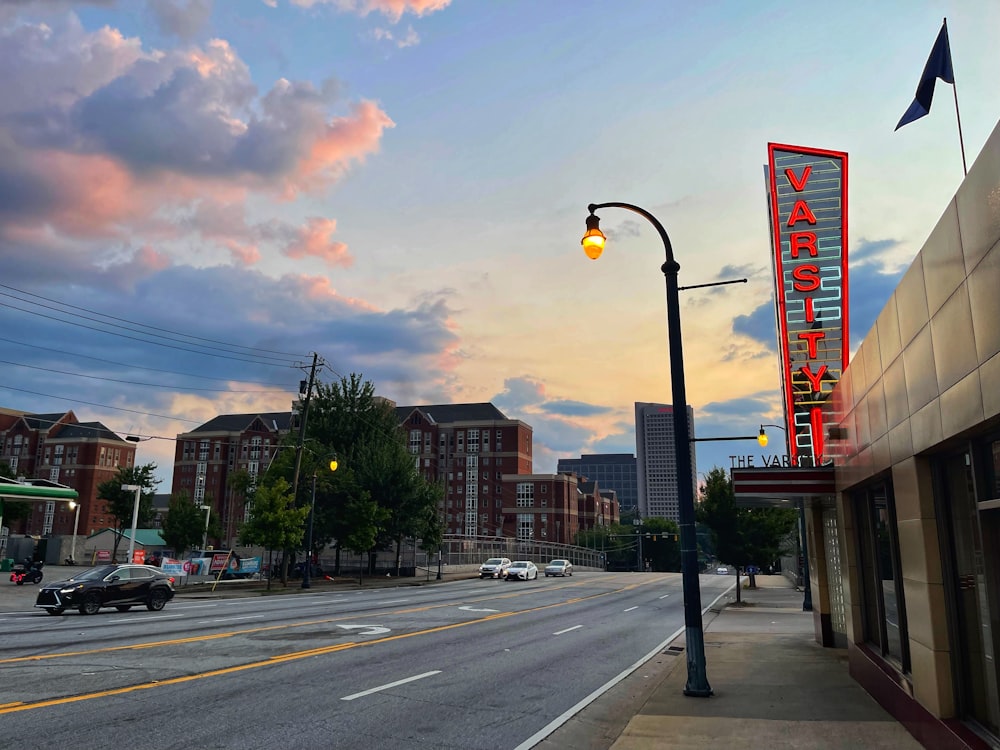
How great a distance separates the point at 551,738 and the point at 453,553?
189 ft

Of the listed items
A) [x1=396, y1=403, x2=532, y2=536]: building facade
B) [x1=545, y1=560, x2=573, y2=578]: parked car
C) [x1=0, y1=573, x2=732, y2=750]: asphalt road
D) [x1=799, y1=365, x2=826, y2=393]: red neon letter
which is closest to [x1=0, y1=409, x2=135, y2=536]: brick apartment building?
[x1=396, y1=403, x2=532, y2=536]: building facade

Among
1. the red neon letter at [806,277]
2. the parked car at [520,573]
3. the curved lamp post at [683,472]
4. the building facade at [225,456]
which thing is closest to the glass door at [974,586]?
the curved lamp post at [683,472]

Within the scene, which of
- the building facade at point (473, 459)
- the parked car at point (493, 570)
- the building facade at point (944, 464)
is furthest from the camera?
the building facade at point (473, 459)

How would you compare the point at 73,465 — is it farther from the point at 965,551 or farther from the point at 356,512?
the point at 965,551

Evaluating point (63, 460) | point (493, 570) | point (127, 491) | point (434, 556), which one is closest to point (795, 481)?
point (493, 570)

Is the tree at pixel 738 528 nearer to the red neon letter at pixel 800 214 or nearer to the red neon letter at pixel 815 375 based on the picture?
the red neon letter at pixel 815 375

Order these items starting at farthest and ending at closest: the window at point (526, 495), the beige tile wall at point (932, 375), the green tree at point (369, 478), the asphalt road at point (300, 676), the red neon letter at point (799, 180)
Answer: the window at point (526, 495) → the green tree at point (369, 478) → the red neon letter at point (799, 180) → the asphalt road at point (300, 676) → the beige tile wall at point (932, 375)

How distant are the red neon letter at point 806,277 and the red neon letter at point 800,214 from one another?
155 cm

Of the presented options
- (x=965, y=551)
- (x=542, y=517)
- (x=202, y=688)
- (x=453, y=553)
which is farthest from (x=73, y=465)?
(x=965, y=551)

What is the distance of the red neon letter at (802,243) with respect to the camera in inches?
954

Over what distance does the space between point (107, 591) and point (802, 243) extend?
25.0m

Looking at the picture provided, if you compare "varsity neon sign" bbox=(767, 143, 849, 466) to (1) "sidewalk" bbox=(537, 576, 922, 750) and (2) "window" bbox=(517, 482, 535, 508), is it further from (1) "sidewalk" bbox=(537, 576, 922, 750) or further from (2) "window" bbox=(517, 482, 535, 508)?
(2) "window" bbox=(517, 482, 535, 508)

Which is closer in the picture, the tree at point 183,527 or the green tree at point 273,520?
the green tree at point 273,520

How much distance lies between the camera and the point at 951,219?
6129mm
